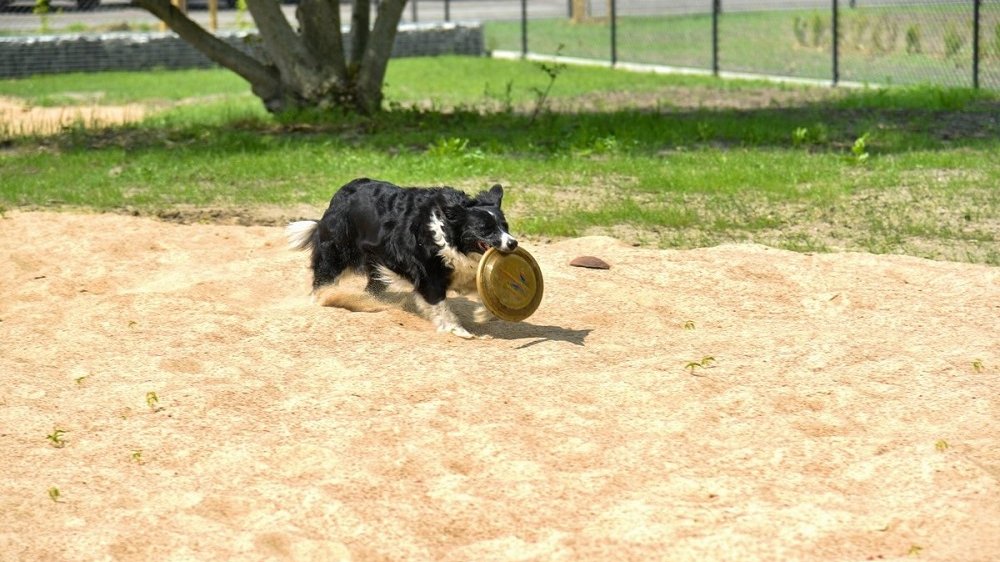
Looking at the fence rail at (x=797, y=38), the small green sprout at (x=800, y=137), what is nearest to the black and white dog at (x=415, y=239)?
the small green sprout at (x=800, y=137)

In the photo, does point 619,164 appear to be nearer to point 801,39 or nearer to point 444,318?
point 444,318

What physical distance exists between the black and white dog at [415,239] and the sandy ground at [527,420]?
0.87ft

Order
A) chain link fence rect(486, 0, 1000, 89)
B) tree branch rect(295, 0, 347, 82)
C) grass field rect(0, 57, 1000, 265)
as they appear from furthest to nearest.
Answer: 1. chain link fence rect(486, 0, 1000, 89)
2. tree branch rect(295, 0, 347, 82)
3. grass field rect(0, 57, 1000, 265)

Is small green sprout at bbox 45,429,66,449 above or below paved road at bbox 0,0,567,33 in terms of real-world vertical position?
below

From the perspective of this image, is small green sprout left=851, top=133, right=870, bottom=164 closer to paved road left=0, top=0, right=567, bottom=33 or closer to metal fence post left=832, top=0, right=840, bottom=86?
metal fence post left=832, top=0, right=840, bottom=86

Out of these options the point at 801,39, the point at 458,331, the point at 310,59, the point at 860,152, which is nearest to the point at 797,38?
the point at 801,39

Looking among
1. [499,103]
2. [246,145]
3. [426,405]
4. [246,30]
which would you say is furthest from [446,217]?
[246,30]

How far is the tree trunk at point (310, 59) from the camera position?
16734 millimetres

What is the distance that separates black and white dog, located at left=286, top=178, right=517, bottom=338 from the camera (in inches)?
300

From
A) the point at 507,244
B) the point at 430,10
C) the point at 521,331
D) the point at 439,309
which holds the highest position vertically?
the point at 430,10

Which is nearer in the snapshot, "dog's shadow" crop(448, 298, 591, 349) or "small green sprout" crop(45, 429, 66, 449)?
"small green sprout" crop(45, 429, 66, 449)

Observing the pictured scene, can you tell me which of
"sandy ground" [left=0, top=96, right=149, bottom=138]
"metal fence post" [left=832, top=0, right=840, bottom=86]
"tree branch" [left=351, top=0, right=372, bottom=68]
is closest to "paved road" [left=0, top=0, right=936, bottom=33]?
"metal fence post" [left=832, top=0, right=840, bottom=86]

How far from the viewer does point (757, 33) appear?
2817 centimetres

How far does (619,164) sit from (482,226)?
581 centimetres
